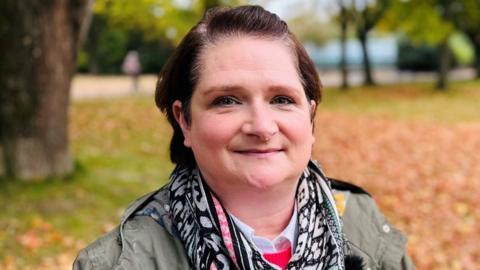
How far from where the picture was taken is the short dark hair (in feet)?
5.53

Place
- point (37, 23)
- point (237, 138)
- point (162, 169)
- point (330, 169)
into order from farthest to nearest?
point (330, 169) < point (162, 169) < point (37, 23) < point (237, 138)

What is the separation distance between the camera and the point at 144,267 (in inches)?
64.1

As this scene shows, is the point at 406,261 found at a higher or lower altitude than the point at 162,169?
higher

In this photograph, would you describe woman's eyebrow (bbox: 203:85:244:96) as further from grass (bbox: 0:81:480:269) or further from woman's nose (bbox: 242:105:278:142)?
grass (bbox: 0:81:480:269)

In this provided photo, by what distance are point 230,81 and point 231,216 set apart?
373mm

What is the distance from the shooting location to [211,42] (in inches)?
66.5

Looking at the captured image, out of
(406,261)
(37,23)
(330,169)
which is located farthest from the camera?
(330,169)

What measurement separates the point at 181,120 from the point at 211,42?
26 centimetres

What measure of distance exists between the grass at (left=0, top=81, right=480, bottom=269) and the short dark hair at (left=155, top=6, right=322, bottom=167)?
11.9 feet

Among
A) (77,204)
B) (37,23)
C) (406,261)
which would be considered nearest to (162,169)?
(77,204)

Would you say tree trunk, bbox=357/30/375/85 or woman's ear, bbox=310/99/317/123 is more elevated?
woman's ear, bbox=310/99/317/123

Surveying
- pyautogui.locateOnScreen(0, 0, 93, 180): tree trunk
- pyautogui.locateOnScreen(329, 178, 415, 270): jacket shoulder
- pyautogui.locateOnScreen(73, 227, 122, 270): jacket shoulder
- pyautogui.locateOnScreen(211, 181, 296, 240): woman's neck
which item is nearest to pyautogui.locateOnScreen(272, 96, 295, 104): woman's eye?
pyautogui.locateOnScreen(211, 181, 296, 240): woman's neck

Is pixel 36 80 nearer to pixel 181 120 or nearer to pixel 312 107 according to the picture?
pixel 181 120

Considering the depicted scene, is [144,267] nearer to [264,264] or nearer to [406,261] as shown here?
[264,264]
